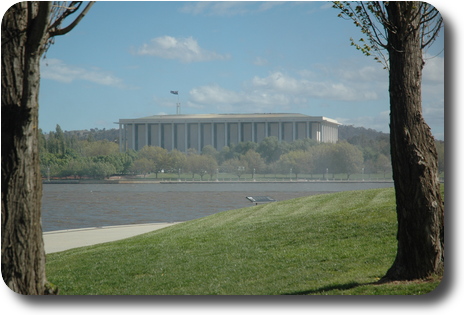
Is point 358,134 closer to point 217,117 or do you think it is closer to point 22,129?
point 217,117

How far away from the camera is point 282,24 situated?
680 centimetres

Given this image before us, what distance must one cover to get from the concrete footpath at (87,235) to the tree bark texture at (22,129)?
18.9ft

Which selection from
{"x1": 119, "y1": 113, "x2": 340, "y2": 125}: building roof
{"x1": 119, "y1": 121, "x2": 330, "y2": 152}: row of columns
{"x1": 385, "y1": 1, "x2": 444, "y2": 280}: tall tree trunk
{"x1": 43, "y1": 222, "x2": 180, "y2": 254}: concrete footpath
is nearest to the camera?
{"x1": 385, "y1": 1, "x2": 444, "y2": 280}: tall tree trunk

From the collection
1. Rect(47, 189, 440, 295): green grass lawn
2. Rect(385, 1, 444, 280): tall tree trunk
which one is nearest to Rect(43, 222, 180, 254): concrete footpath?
Rect(47, 189, 440, 295): green grass lawn

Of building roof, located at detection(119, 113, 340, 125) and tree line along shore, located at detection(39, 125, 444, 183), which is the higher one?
building roof, located at detection(119, 113, 340, 125)

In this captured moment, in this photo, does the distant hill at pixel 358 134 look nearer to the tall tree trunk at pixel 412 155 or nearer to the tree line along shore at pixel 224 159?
the tree line along shore at pixel 224 159

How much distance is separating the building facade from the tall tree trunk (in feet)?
10.4

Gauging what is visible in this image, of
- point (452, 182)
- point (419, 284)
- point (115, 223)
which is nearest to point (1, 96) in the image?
point (419, 284)

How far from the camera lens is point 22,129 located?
4.82m

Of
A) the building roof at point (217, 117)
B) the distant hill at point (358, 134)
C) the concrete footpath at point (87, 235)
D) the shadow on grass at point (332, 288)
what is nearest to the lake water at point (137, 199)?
the concrete footpath at point (87, 235)

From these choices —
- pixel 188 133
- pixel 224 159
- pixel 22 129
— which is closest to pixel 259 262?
pixel 22 129

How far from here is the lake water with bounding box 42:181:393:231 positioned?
9959 millimetres

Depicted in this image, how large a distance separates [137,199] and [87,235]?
4.59ft

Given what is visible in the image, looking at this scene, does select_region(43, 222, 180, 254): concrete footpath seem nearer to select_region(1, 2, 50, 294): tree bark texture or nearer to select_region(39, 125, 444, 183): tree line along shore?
select_region(39, 125, 444, 183): tree line along shore
